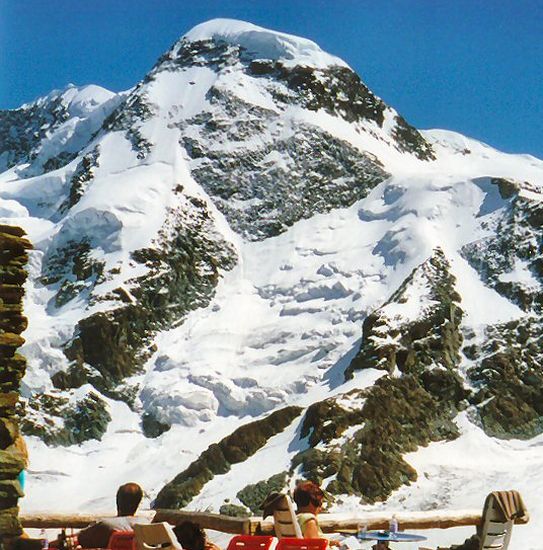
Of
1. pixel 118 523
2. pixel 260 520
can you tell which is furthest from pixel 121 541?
pixel 260 520

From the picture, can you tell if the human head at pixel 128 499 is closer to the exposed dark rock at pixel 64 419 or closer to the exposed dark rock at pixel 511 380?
the exposed dark rock at pixel 511 380

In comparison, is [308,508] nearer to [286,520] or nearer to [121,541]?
[286,520]

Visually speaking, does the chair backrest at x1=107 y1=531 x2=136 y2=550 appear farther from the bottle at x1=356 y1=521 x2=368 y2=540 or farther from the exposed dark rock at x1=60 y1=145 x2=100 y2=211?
the exposed dark rock at x1=60 y1=145 x2=100 y2=211

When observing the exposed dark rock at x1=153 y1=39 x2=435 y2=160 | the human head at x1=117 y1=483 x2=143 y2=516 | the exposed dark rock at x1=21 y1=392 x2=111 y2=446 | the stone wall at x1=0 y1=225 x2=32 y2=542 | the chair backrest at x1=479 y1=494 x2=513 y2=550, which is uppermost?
the exposed dark rock at x1=153 y1=39 x2=435 y2=160

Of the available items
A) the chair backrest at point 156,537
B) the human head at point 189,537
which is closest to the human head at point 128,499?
the human head at point 189,537

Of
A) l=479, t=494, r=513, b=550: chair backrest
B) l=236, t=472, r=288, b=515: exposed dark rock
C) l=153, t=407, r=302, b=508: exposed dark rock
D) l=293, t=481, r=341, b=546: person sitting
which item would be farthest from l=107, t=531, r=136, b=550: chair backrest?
l=153, t=407, r=302, b=508: exposed dark rock

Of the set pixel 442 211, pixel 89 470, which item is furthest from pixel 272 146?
pixel 89 470
